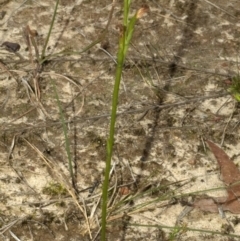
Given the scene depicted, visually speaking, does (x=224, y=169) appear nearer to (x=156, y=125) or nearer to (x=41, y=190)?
(x=156, y=125)

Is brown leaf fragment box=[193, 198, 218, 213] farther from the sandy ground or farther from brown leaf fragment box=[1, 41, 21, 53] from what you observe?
brown leaf fragment box=[1, 41, 21, 53]

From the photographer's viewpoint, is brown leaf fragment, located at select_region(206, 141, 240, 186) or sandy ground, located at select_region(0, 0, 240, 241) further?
brown leaf fragment, located at select_region(206, 141, 240, 186)

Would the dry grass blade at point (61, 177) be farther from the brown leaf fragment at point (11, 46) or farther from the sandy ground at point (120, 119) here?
the brown leaf fragment at point (11, 46)

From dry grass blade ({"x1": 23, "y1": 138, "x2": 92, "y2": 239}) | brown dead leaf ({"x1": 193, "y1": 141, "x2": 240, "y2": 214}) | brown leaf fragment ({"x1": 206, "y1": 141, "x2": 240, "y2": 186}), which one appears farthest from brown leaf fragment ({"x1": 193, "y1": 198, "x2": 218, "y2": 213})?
dry grass blade ({"x1": 23, "y1": 138, "x2": 92, "y2": 239})

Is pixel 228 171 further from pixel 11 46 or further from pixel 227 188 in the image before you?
pixel 11 46

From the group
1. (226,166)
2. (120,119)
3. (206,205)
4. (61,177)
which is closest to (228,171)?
(226,166)

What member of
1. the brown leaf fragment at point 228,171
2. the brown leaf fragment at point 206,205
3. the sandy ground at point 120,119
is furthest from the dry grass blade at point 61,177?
the brown leaf fragment at point 228,171
